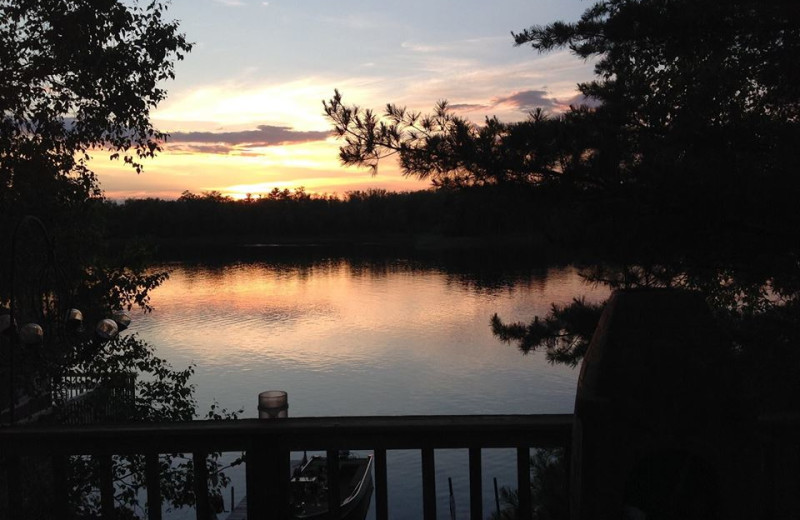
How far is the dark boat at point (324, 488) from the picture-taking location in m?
16.1

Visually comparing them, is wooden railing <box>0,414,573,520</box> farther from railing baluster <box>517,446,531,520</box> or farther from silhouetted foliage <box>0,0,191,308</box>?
silhouetted foliage <box>0,0,191,308</box>

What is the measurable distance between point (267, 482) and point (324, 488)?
16.2m

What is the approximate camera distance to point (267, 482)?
2363mm

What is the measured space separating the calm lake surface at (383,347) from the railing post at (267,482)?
56.3 ft

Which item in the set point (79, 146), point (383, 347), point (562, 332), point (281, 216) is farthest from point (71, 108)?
point (281, 216)

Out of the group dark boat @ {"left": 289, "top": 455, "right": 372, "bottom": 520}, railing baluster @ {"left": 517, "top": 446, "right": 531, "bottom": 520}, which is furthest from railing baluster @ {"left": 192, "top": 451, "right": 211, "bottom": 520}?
dark boat @ {"left": 289, "top": 455, "right": 372, "bottom": 520}

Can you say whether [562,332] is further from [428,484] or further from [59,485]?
[59,485]

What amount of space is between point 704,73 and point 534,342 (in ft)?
10.3

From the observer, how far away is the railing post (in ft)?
7.70

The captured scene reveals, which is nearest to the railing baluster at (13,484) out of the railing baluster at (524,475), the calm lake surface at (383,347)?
the railing baluster at (524,475)

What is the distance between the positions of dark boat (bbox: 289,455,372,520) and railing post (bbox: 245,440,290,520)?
1186 cm

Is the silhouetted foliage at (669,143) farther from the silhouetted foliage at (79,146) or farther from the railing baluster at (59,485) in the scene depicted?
the silhouetted foliage at (79,146)

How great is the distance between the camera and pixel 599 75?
6.38m

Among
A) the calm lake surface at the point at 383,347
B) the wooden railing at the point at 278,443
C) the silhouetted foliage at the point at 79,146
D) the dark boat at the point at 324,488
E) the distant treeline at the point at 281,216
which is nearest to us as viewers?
the wooden railing at the point at 278,443
